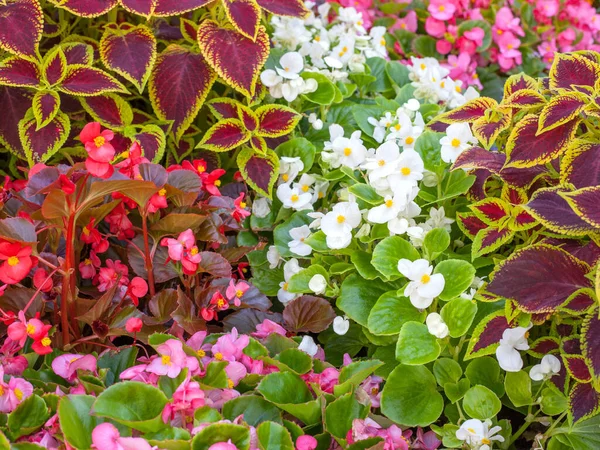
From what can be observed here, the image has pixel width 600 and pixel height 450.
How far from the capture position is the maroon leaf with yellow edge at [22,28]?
1.43 m

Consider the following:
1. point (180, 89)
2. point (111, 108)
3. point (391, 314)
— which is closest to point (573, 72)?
point (391, 314)

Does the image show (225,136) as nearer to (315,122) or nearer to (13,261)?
(315,122)

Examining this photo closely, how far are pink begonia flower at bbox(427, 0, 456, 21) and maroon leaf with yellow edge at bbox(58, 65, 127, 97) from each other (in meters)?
1.34

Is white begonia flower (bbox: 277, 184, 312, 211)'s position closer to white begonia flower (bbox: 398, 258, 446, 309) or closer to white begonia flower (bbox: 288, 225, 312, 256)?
white begonia flower (bbox: 288, 225, 312, 256)

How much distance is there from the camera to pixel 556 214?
→ 1116 millimetres

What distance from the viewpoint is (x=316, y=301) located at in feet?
4.44

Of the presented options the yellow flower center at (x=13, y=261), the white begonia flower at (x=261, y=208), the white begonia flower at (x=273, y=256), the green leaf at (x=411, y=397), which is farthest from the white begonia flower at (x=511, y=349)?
the yellow flower center at (x=13, y=261)

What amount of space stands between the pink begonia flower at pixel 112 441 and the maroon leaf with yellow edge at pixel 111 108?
2.77ft

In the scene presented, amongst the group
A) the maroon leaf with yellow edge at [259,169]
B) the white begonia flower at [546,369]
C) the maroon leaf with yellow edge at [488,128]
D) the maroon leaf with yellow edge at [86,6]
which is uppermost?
the maroon leaf with yellow edge at [86,6]

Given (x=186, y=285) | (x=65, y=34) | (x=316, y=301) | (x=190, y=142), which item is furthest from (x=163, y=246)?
(x=65, y=34)

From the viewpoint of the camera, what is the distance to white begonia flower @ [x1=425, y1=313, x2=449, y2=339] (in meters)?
1.19

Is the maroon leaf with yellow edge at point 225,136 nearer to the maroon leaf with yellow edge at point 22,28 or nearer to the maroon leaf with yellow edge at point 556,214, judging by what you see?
the maroon leaf with yellow edge at point 22,28

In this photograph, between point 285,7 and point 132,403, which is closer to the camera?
point 132,403

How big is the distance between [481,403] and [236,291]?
0.46m
